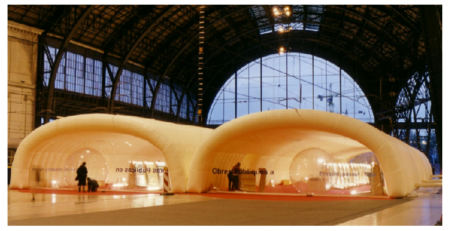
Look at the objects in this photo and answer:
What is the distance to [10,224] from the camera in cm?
941

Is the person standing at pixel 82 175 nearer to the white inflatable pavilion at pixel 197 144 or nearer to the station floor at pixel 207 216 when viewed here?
the white inflatable pavilion at pixel 197 144

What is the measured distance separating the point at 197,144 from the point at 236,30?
2547 cm

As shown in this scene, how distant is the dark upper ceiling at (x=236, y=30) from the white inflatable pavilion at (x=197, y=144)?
11.2 meters

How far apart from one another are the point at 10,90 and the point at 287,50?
2652 centimetres

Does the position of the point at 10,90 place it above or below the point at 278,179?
above

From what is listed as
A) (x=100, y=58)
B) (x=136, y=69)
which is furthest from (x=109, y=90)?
(x=136, y=69)

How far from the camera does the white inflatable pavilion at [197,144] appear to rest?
17000mm

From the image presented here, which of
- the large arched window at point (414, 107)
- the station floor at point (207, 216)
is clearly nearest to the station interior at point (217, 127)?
the station floor at point (207, 216)

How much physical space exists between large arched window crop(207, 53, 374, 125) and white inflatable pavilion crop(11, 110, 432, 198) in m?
22.1

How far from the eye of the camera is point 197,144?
21453 mm

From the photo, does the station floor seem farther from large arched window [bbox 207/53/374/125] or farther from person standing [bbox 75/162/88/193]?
large arched window [bbox 207/53/374/125]

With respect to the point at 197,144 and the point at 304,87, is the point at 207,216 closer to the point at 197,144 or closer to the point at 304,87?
the point at 197,144

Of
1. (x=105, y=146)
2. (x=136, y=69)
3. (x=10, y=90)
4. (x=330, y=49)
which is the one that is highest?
(x=330, y=49)

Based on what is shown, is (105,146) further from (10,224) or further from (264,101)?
(264,101)
